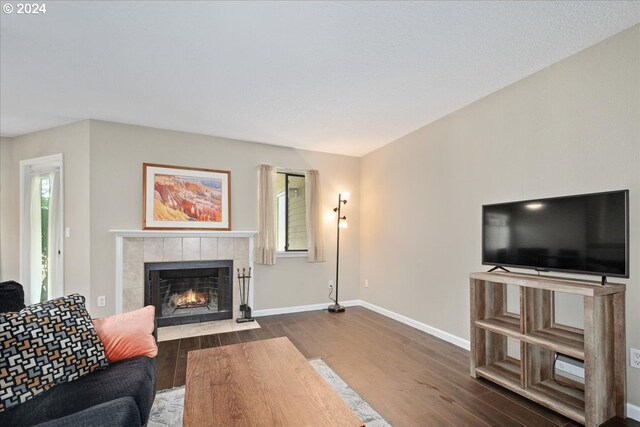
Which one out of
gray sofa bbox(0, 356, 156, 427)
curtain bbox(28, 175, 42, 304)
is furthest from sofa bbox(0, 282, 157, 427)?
curtain bbox(28, 175, 42, 304)

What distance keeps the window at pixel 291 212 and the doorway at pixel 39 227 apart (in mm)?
2939

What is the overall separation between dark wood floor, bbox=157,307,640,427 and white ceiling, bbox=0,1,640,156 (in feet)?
8.46

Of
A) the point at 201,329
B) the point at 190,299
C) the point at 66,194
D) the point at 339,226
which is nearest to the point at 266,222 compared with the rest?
the point at 339,226

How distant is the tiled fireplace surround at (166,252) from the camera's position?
3.80 meters

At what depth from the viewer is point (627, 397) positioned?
2.09 m

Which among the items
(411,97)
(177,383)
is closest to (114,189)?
(177,383)

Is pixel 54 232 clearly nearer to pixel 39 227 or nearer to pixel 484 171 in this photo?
pixel 39 227

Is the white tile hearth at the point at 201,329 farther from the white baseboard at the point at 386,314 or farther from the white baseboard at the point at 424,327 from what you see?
the white baseboard at the point at 424,327

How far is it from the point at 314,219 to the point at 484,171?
2512mm

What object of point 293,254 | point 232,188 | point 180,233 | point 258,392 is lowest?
point 258,392

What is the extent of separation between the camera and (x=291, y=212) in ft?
16.5

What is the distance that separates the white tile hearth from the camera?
12.2 feet

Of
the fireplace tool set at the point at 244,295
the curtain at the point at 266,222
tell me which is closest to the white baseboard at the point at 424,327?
the curtain at the point at 266,222

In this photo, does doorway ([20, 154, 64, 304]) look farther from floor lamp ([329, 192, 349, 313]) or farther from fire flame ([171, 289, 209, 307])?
floor lamp ([329, 192, 349, 313])
